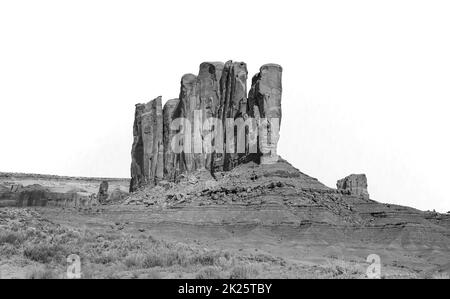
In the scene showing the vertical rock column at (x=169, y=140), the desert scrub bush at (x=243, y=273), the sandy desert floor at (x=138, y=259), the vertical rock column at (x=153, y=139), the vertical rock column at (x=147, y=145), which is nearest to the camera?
the desert scrub bush at (x=243, y=273)

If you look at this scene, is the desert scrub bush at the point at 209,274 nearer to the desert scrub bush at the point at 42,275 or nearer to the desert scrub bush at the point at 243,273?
the desert scrub bush at the point at 243,273

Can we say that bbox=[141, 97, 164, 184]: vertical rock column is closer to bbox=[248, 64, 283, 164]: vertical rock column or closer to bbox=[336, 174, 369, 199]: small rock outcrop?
bbox=[248, 64, 283, 164]: vertical rock column

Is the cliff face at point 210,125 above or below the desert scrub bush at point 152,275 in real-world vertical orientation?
above

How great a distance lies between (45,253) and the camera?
26906 mm

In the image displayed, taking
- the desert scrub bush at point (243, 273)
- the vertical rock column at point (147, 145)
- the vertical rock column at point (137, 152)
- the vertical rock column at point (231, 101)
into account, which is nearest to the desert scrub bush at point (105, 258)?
the desert scrub bush at point (243, 273)

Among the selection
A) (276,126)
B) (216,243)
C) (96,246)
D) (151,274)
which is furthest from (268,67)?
(151,274)

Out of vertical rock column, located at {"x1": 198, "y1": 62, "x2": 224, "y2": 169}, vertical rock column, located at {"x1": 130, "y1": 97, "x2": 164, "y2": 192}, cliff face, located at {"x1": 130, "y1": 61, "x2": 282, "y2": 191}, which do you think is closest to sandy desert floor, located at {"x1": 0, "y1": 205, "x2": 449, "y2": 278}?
cliff face, located at {"x1": 130, "y1": 61, "x2": 282, "y2": 191}

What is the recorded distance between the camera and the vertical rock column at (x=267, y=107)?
6881 centimetres

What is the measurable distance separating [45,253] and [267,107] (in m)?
45.6

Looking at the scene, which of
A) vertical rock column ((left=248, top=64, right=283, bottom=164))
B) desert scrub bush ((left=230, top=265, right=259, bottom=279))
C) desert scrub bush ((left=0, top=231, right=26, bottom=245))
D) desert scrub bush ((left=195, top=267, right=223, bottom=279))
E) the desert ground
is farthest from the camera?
vertical rock column ((left=248, top=64, right=283, bottom=164))

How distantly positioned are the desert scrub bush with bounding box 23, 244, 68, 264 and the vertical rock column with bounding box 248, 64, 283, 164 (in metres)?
42.4

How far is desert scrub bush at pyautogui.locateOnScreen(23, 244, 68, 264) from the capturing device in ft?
87.5

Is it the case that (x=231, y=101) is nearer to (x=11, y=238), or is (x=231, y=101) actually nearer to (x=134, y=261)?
(x=11, y=238)

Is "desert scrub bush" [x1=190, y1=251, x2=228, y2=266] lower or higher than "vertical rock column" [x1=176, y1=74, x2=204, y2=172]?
lower
